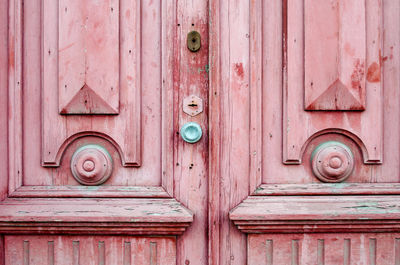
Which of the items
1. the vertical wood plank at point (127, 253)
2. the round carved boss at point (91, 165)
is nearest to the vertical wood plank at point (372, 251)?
the vertical wood plank at point (127, 253)

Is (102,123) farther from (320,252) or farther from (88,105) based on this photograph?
(320,252)

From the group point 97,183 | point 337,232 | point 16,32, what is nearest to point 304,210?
point 337,232

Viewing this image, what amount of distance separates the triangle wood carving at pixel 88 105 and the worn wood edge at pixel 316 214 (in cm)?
60

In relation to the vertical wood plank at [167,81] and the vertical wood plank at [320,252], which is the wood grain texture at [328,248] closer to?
the vertical wood plank at [320,252]

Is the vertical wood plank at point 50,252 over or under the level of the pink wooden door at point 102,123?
under

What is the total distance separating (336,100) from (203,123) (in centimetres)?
49

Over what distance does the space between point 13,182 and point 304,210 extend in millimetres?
1069

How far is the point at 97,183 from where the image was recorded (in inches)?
55.3

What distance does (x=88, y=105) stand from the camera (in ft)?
4.56

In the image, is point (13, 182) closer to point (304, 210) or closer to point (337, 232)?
point (304, 210)

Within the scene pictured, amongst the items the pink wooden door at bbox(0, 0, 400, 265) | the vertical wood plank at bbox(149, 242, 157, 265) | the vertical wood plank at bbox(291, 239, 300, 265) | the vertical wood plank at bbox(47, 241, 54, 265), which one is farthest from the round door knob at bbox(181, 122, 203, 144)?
the vertical wood plank at bbox(47, 241, 54, 265)

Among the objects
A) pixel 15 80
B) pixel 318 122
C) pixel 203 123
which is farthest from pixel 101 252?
pixel 318 122

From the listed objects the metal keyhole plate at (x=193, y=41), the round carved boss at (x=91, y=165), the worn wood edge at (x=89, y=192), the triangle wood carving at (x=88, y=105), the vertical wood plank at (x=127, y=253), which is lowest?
the vertical wood plank at (x=127, y=253)

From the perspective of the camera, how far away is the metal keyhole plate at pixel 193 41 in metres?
1.38
